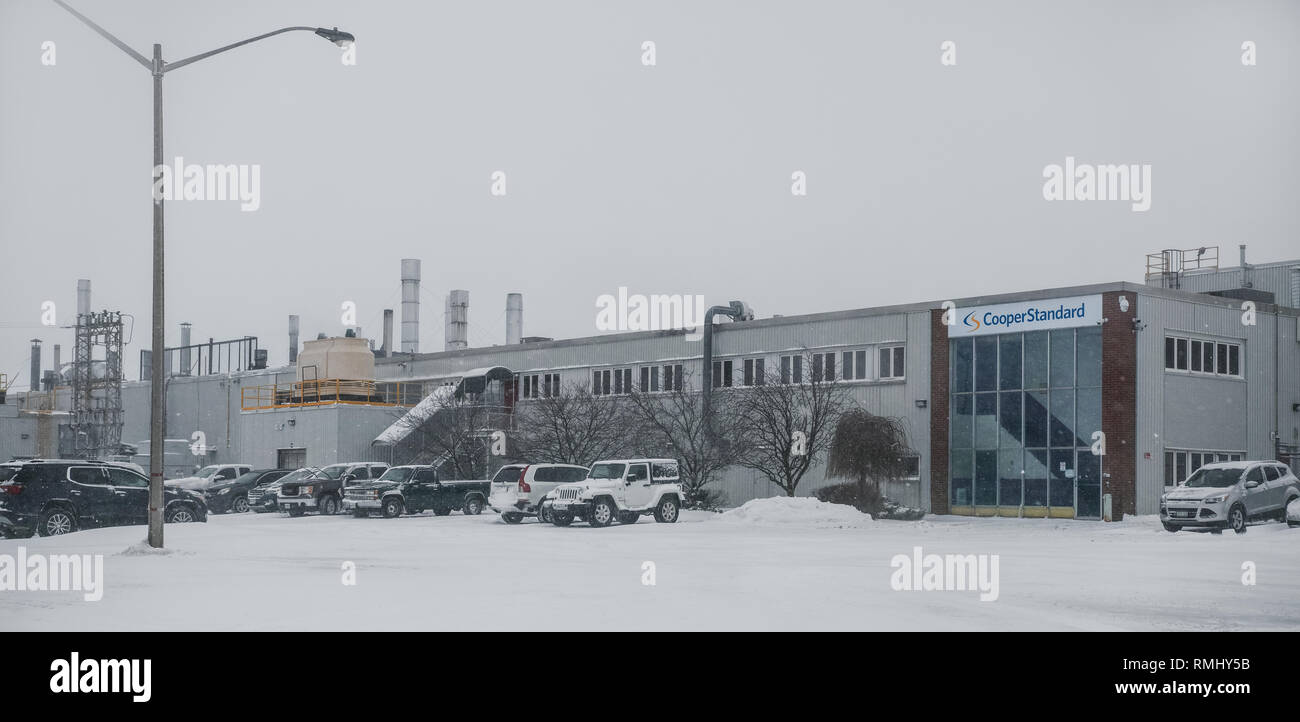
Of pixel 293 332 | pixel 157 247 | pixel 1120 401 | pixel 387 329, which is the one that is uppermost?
pixel 293 332

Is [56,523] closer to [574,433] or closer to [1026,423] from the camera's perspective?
[574,433]

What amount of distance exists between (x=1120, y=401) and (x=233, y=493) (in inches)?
1110

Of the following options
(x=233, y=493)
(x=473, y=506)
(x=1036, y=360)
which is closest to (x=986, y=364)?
(x=1036, y=360)

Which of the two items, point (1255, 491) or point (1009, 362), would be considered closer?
point (1255, 491)

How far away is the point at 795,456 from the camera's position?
43.5 meters

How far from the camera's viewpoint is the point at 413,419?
173ft

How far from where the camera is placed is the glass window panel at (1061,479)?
39625 millimetres

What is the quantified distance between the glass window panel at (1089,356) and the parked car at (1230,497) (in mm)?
7381

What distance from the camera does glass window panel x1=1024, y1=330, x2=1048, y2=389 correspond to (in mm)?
40719

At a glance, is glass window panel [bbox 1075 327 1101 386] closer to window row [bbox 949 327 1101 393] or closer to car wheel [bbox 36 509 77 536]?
window row [bbox 949 327 1101 393]

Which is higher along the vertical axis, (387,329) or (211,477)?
(387,329)

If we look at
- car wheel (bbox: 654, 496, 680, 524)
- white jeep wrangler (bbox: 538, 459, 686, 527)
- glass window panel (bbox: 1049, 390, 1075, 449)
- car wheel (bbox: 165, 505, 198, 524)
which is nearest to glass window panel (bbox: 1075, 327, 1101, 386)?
glass window panel (bbox: 1049, 390, 1075, 449)

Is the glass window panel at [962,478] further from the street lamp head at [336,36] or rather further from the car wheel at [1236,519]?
the street lamp head at [336,36]
